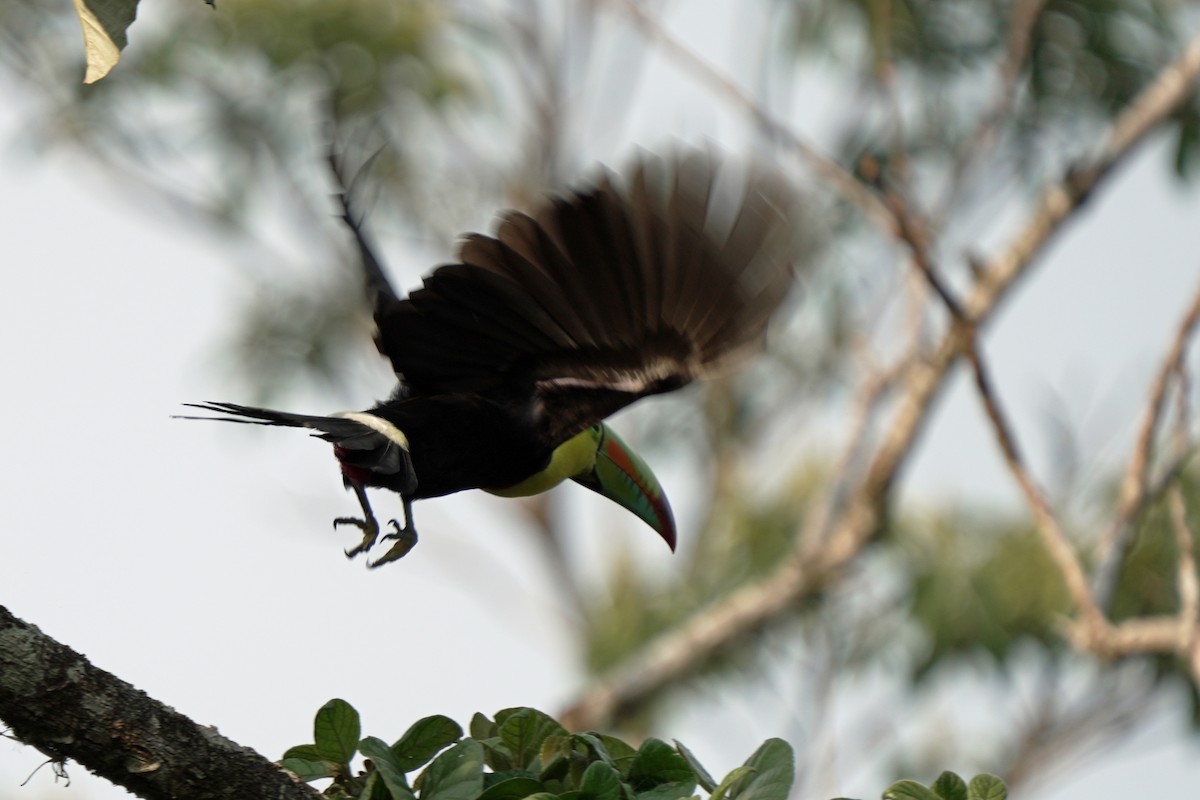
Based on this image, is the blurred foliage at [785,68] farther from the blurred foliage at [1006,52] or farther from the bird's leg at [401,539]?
→ the bird's leg at [401,539]

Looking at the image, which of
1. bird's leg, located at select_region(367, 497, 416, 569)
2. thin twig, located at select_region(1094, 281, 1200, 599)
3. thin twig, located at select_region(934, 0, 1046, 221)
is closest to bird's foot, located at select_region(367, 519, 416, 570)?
bird's leg, located at select_region(367, 497, 416, 569)

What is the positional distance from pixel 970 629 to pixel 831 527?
2.70 feet

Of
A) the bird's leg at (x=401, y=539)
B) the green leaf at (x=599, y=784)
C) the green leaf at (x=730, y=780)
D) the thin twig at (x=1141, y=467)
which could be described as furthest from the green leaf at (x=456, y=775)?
the thin twig at (x=1141, y=467)

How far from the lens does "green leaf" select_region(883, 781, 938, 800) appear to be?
175 centimetres

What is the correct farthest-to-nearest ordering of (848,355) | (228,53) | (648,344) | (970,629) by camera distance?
1. (848,355)
2. (228,53)
3. (970,629)
4. (648,344)

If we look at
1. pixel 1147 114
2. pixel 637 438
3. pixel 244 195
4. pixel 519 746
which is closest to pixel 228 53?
pixel 244 195

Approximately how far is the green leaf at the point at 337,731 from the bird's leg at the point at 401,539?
28.4 inches

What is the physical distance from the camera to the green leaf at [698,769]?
5.81ft

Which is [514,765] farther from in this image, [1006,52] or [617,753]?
[1006,52]

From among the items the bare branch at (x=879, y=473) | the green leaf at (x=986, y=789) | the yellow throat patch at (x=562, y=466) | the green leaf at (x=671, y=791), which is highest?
the bare branch at (x=879, y=473)

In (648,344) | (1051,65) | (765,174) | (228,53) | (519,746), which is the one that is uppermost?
(228,53)

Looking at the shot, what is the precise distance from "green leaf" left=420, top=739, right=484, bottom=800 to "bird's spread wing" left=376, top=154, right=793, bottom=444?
0.95m

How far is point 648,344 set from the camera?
2553 millimetres

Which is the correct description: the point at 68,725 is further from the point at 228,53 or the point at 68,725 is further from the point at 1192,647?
the point at 228,53
